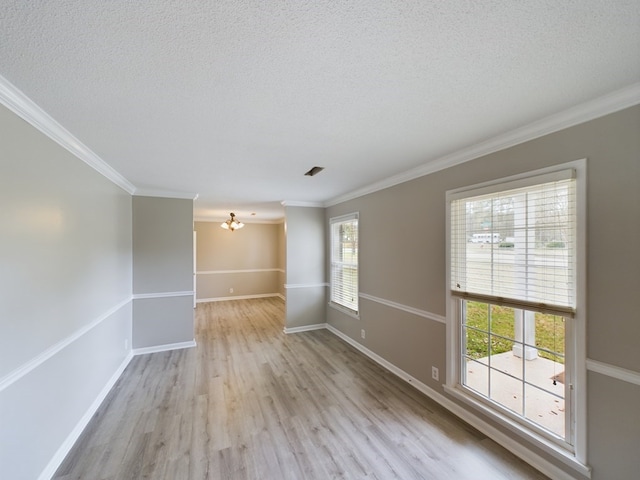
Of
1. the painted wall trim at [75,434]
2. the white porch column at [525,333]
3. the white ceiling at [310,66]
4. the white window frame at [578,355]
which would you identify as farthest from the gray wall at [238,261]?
the white window frame at [578,355]

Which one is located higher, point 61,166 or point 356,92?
point 356,92

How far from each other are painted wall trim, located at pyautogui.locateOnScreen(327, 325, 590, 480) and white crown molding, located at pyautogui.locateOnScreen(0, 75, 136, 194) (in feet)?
12.7

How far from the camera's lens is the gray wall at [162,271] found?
3850mm

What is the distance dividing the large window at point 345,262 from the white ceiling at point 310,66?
230cm

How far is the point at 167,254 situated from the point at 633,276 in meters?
4.80

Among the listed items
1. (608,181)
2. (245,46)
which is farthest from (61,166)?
(608,181)

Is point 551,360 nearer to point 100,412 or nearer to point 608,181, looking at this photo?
point 608,181

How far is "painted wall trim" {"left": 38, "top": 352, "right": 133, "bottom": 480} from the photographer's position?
1.77 meters

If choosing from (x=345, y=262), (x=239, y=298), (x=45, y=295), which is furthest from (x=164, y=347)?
(x=239, y=298)

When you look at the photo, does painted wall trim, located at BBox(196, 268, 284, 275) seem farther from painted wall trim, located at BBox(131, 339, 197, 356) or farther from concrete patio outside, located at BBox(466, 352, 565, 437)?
concrete patio outside, located at BBox(466, 352, 565, 437)

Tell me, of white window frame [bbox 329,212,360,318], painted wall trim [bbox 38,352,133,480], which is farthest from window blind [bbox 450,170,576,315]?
painted wall trim [bbox 38,352,133,480]

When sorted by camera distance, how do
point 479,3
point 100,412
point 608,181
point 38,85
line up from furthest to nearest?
1. point 100,412
2. point 608,181
3. point 38,85
4. point 479,3

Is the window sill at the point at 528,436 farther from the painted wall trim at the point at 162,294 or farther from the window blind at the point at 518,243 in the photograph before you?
the painted wall trim at the point at 162,294

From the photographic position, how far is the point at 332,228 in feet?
16.2
